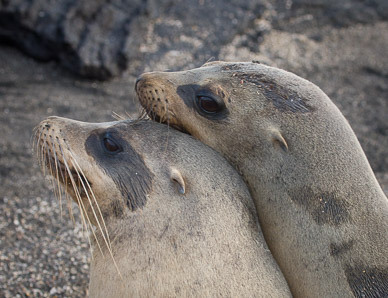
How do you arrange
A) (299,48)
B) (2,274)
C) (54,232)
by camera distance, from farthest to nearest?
(299,48) → (54,232) → (2,274)

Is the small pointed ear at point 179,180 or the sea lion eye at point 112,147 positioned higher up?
the small pointed ear at point 179,180

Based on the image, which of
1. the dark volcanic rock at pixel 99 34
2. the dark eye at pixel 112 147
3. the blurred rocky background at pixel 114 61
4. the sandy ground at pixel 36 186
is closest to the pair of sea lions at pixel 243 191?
the dark eye at pixel 112 147

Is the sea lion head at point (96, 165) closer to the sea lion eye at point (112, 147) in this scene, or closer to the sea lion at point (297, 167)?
the sea lion eye at point (112, 147)

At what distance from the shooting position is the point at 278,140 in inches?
136

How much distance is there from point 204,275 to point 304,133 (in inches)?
41.5

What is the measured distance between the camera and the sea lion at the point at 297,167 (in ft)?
11.0

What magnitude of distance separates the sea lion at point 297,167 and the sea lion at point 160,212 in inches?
5.8

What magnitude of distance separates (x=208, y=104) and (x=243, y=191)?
603 millimetres

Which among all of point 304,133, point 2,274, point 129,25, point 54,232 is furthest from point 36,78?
point 304,133

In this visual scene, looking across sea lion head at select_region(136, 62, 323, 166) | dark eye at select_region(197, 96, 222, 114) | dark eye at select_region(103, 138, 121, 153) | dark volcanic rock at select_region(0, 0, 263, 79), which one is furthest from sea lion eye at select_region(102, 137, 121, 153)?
dark volcanic rock at select_region(0, 0, 263, 79)

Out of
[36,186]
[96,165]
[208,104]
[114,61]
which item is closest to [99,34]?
[114,61]

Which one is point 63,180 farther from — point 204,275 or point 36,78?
point 36,78

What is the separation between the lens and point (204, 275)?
3.14m

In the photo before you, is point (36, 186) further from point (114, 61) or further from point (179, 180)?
point (179, 180)
